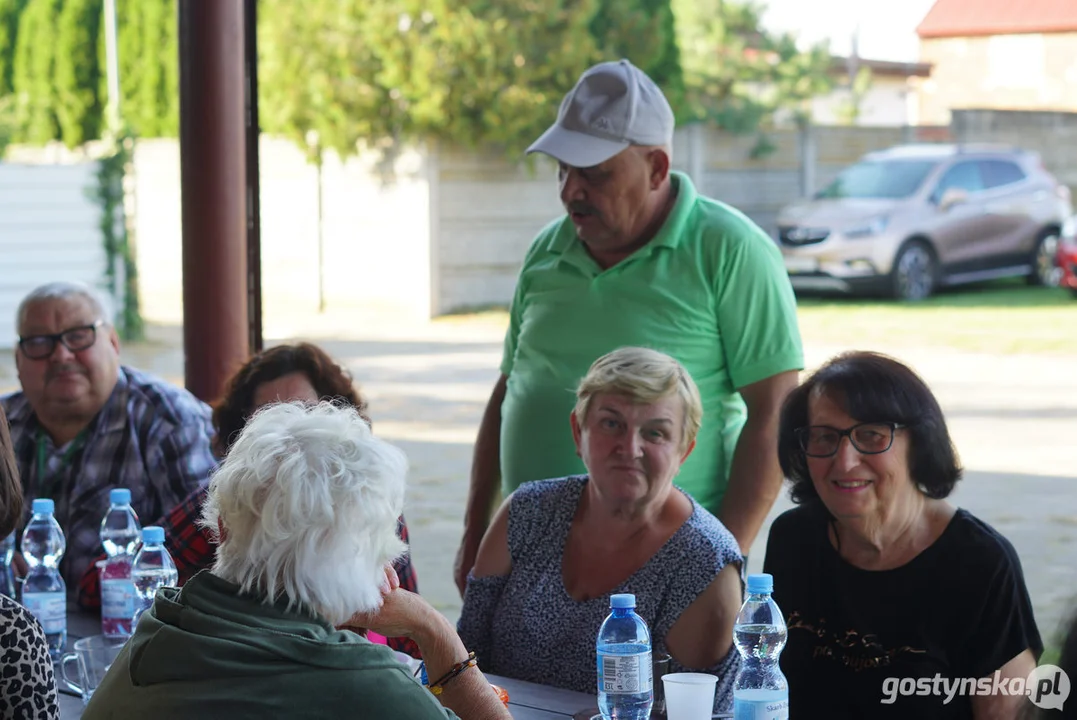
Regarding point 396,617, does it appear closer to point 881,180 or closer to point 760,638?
point 760,638

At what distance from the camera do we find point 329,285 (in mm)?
15227

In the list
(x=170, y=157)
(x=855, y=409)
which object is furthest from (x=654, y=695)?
(x=170, y=157)

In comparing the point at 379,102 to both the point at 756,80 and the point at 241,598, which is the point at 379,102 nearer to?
the point at 756,80

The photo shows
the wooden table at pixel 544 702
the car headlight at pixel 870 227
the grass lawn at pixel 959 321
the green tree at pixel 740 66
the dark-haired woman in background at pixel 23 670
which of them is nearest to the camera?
the dark-haired woman in background at pixel 23 670

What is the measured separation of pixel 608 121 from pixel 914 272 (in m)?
11.5

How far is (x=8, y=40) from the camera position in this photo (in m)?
18.2

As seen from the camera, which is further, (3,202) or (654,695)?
(3,202)

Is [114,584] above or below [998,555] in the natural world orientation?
below

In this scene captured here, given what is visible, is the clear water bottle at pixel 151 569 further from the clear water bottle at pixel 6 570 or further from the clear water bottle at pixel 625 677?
the clear water bottle at pixel 625 677

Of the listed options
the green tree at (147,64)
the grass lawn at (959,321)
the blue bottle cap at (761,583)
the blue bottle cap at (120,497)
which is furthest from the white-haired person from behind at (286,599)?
the green tree at (147,64)

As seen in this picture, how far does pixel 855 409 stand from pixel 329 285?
13.1m

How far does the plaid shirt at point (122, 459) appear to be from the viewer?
3.40m

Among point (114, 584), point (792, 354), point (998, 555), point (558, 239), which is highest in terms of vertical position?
point (558, 239)

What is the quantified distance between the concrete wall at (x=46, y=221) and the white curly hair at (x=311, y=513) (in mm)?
11572
